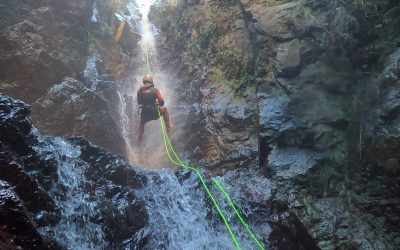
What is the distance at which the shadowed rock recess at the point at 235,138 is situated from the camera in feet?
16.6

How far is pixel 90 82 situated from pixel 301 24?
18.0 ft

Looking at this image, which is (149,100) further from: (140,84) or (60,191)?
(60,191)

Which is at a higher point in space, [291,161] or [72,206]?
[291,161]

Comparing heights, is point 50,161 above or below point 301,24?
below

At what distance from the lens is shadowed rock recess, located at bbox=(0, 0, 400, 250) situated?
16.6ft

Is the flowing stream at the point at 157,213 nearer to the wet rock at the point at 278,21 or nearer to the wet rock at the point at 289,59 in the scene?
the wet rock at the point at 289,59

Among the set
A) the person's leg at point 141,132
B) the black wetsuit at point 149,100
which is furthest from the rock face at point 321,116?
the person's leg at point 141,132

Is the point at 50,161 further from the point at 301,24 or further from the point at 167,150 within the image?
the point at 301,24

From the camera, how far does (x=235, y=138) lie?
7.52m

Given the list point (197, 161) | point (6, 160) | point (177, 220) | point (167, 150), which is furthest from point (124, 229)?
point (167, 150)

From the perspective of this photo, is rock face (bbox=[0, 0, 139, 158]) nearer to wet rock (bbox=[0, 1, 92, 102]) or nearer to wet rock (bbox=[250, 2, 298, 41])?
Answer: wet rock (bbox=[0, 1, 92, 102])

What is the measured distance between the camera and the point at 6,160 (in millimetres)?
4156

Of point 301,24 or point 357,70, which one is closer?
point 357,70

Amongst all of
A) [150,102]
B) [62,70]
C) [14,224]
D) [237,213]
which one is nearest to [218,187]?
[237,213]
